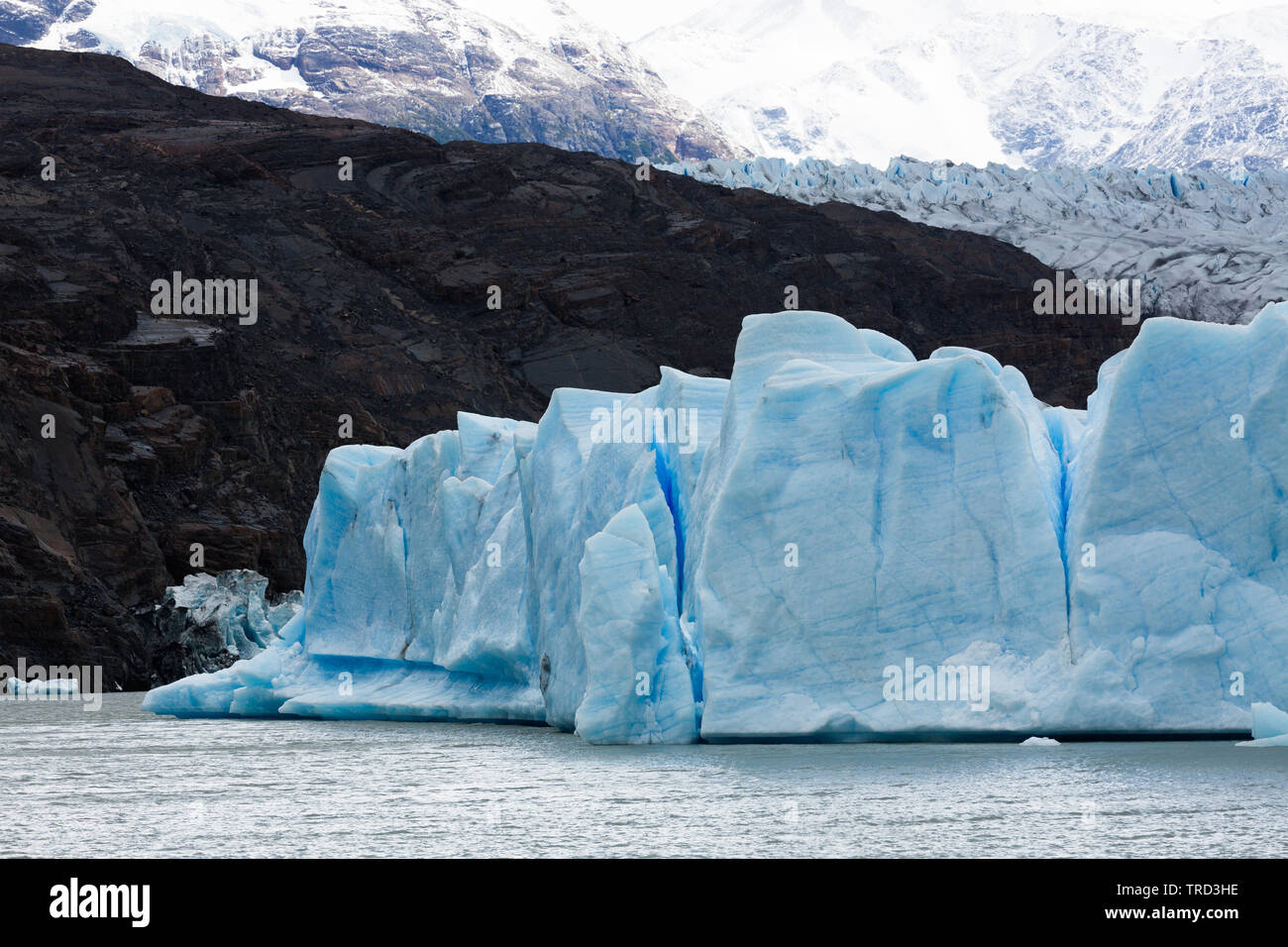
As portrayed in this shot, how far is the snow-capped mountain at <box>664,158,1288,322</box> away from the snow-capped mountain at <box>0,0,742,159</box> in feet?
168

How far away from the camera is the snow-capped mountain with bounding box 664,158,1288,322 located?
74938mm

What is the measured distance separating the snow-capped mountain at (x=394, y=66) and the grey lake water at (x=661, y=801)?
128324 mm

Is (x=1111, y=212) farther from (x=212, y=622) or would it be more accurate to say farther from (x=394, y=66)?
(x=394, y=66)

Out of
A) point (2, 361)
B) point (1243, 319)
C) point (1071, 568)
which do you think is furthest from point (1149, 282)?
point (1071, 568)

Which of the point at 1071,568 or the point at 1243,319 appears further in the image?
the point at 1243,319

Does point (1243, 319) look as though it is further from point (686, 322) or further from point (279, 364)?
point (279, 364)

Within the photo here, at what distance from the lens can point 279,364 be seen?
5641 centimetres

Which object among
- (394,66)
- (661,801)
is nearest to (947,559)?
(661,801)

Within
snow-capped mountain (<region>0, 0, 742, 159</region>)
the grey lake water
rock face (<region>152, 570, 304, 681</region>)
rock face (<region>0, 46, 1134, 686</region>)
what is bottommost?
the grey lake water

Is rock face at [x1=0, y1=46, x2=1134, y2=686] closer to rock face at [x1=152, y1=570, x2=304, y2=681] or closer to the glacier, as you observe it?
rock face at [x1=152, y1=570, x2=304, y2=681]

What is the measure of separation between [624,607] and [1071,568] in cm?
376

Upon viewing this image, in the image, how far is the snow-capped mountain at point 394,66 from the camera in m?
144

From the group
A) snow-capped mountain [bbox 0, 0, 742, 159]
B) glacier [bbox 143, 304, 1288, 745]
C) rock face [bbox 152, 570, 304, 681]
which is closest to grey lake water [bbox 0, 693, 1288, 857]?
glacier [bbox 143, 304, 1288, 745]

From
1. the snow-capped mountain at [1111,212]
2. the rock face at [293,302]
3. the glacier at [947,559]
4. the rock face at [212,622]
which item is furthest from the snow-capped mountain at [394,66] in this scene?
the glacier at [947,559]
